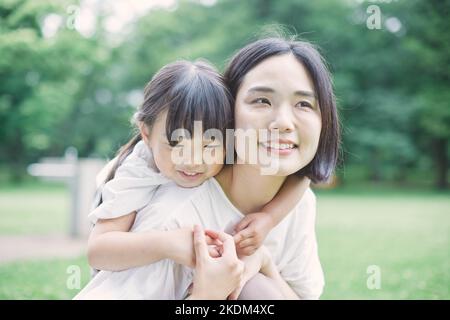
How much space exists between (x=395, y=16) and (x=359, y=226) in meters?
13.3

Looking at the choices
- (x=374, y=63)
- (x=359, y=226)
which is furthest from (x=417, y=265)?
(x=374, y=63)

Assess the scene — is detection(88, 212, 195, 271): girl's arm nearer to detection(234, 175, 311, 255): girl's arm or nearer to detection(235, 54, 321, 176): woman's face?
detection(234, 175, 311, 255): girl's arm

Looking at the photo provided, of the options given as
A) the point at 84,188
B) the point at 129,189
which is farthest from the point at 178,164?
the point at 84,188

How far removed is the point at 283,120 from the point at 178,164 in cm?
32

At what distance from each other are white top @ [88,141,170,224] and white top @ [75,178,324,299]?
0.12ft

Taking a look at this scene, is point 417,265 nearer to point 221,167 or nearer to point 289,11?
point 221,167

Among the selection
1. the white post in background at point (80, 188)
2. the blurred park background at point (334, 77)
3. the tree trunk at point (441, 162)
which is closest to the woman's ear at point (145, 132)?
the white post in background at point (80, 188)

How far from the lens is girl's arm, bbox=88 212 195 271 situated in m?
1.33

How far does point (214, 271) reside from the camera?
1.33 m

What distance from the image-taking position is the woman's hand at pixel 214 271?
52.3 inches

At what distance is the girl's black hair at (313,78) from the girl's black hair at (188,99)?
0.07m

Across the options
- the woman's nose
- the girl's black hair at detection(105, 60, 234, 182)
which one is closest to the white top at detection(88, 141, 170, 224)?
the girl's black hair at detection(105, 60, 234, 182)

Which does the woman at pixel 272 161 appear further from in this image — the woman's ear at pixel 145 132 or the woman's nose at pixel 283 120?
the woman's ear at pixel 145 132
